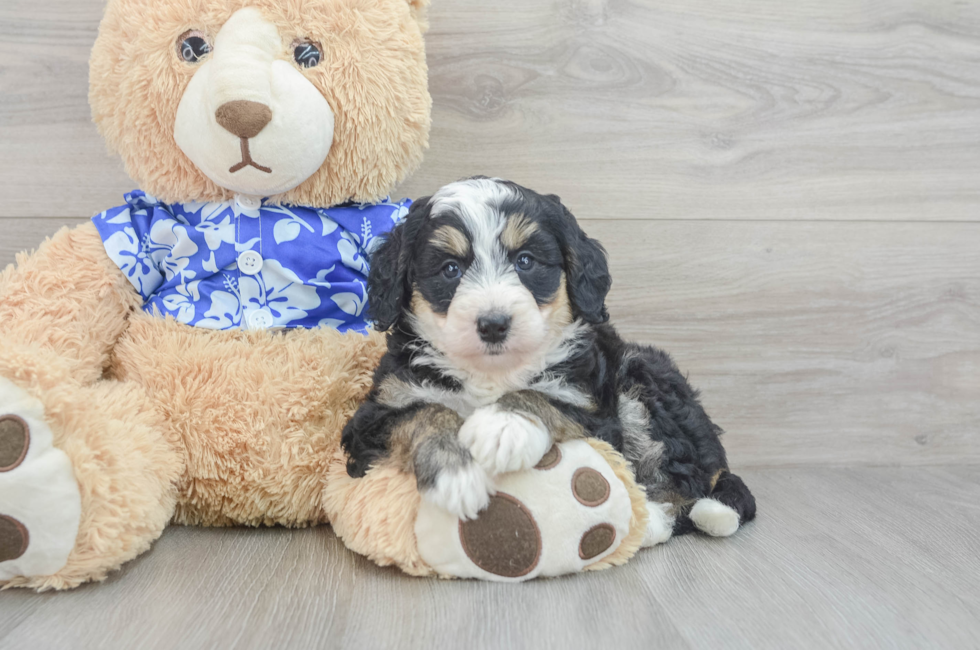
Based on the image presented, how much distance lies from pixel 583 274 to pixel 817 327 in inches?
50.8

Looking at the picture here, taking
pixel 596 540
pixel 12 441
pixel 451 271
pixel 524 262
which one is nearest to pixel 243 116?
pixel 451 271

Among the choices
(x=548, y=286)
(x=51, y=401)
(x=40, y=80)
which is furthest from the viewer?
(x=40, y=80)

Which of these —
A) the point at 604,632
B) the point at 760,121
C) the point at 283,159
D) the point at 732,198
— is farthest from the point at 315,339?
the point at 760,121

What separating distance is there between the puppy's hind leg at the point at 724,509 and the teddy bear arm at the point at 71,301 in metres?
1.53

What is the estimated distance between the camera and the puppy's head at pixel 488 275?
1545 millimetres

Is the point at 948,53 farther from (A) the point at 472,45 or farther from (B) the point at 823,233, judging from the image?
(A) the point at 472,45

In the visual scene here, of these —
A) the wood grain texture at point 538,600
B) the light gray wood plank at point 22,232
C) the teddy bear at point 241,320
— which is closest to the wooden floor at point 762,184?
the light gray wood plank at point 22,232

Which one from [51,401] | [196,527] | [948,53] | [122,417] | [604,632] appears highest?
[948,53]

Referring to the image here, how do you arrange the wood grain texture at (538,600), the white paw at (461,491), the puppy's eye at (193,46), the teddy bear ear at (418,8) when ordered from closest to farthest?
the wood grain texture at (538,600)
the white paw at (461,491)
the puppy's eye at (193,46)
the teddy bear ear at (418,8)

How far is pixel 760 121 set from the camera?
2.52 metres

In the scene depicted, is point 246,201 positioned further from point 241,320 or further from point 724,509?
point 724,509

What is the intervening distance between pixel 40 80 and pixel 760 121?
2.29m

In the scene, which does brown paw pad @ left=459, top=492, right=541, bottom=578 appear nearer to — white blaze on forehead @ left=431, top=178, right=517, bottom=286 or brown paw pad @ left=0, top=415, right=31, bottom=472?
white blaze on forehead @ left=431, top=178, right=517, bottom=286

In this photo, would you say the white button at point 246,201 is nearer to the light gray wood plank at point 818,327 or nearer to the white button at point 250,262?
the white button at point 250,262
